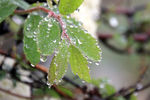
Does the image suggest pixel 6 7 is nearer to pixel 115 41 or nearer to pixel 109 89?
pixel 109 89

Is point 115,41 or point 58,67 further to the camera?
point 115,41

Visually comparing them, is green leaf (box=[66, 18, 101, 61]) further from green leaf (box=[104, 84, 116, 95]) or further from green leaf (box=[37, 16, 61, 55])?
green leaf (box=[104, 84, 116, 95])

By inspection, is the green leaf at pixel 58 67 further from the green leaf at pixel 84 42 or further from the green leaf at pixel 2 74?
the green leaf at pixel 2 74

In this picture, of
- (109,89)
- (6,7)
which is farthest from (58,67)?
(109,89)

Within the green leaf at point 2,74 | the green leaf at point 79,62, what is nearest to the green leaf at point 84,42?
the green leaf at point 79,62

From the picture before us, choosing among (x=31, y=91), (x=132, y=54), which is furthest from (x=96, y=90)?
(x=132, y=54)
